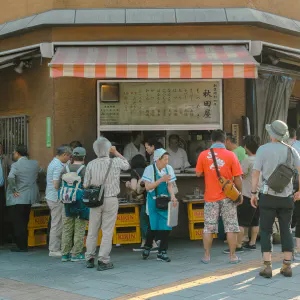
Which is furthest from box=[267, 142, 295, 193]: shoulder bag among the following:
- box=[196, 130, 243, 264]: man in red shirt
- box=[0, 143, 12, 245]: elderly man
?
box=[0, 143, 12, 245]: elderly man

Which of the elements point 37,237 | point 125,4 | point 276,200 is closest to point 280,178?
point 276,200

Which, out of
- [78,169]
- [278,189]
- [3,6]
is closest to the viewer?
[278,189]

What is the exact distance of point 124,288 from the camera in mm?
6297

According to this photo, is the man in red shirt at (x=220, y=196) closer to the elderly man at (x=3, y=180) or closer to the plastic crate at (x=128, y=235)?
the plastic crate at (x=128, y=235)

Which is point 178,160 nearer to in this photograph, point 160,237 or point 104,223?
point 160,237

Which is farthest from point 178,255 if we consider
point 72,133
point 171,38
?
point 171,38

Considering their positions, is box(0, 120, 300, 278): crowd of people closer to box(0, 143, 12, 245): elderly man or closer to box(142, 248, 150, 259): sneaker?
box(142, 248, 150, 259): sneaker

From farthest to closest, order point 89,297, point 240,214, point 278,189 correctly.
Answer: point 240,214 < point 278,189 < point 89,297

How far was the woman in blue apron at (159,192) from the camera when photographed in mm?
7746

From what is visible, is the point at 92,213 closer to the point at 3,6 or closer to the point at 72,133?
the point at 72,133

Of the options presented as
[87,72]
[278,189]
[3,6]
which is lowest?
[278,189]

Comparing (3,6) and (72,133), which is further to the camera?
(3,6)

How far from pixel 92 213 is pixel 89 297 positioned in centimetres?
167

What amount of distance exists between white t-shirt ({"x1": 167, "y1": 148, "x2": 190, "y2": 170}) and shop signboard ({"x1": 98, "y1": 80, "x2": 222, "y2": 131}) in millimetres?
512
